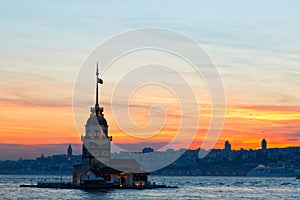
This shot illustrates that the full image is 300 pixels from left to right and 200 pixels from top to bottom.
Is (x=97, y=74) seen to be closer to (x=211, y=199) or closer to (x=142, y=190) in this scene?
(x=142, y=190)

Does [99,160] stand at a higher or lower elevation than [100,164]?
higher

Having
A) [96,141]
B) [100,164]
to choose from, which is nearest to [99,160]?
[100,164]

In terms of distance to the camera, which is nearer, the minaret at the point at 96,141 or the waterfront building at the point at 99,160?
the waterfront building at the point at 99,160

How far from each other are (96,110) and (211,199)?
23.3m

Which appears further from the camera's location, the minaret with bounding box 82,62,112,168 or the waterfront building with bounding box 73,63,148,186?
the minaret with bounding box 82,62,112,168

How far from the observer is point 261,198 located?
10844 centimetres

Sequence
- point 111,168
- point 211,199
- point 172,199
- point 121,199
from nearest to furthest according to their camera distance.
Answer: point 121,199 → point 172,199 → point 211,199 → point 111,168

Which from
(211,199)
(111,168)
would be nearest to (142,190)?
(111,168)

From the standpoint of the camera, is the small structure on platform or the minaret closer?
the small structure on platform

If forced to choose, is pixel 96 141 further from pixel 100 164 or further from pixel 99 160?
pixel 100 164

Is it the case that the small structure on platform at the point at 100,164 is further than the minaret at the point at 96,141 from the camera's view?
No

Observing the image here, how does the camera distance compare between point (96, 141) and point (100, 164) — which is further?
point (96, 141)

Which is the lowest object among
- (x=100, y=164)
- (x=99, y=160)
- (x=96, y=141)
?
(x=100, y=164)

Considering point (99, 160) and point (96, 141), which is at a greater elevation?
point (96, 141)
